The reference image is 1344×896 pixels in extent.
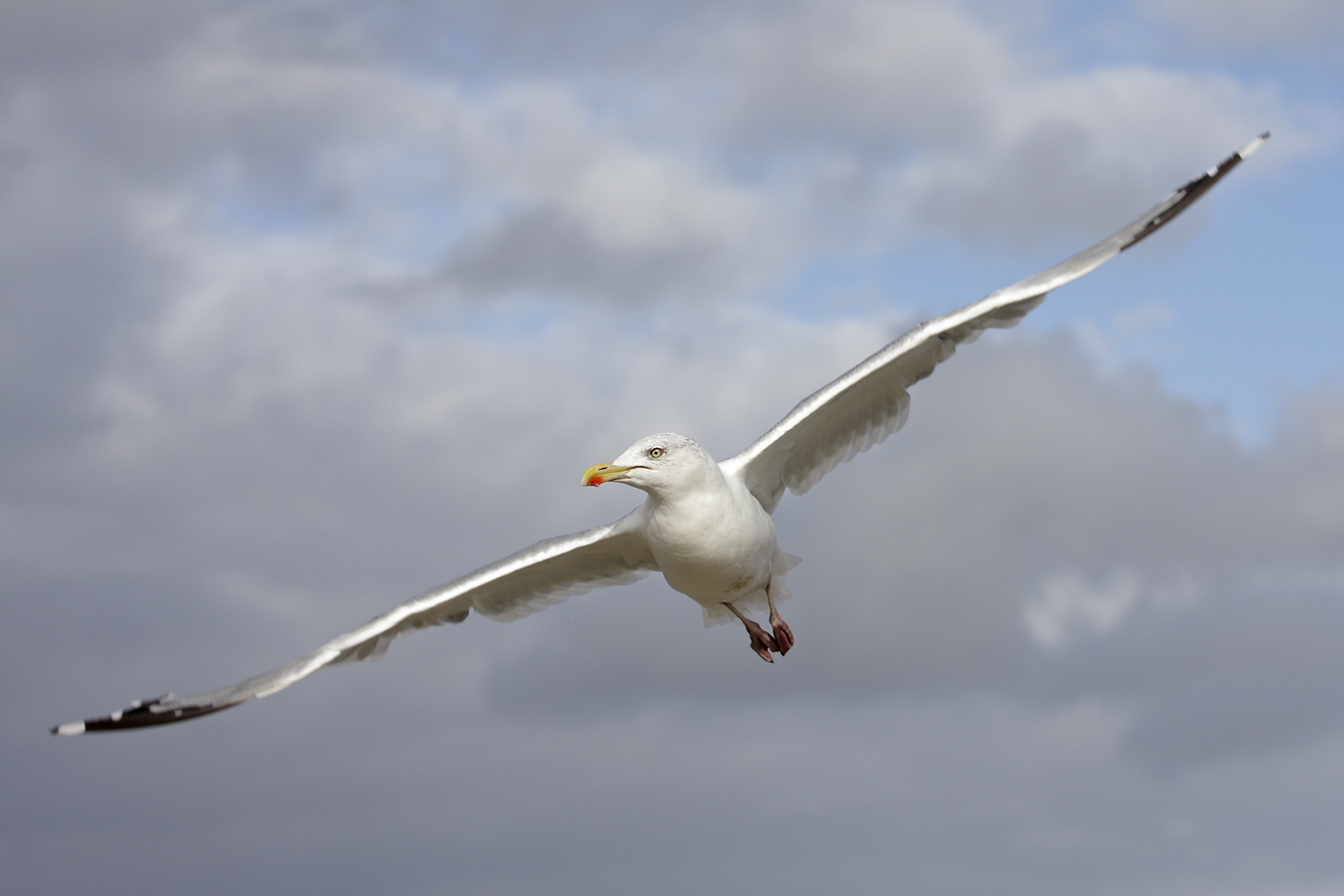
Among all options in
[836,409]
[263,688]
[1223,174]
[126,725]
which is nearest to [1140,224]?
[1223,174]

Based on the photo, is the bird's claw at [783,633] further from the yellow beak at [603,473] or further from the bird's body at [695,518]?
the yellow beak at [603,473]

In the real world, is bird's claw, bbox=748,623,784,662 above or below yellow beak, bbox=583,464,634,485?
below

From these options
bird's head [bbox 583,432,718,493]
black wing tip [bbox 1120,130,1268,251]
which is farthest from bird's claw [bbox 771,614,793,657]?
black wing tip [bbox 1120,130,1268,251]

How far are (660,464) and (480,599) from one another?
345 centimetres

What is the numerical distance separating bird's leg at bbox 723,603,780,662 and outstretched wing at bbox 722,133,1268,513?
1.22 m

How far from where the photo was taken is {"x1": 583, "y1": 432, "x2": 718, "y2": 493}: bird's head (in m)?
11.5

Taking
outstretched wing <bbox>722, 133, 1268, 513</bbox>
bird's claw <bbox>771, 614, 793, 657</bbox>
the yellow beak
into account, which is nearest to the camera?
the yellow beak

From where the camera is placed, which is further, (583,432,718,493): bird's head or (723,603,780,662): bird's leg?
(723,603,780,662): bird's leg

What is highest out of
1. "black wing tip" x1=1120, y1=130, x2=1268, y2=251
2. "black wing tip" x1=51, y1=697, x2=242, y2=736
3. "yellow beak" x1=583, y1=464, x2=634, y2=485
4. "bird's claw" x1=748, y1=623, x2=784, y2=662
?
"black wing tip" x1=1120, y1=130, x2=1268, y2=251

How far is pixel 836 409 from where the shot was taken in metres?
13.3

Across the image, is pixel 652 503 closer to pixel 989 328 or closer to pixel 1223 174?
pixel 989 328

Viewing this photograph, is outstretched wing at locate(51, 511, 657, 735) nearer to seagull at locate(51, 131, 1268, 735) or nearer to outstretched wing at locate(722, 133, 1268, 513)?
seagull at locate(51, 131, 1268, 735)

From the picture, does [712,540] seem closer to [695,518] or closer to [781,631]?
[695,518]

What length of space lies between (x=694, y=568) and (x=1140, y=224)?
5262 mm
